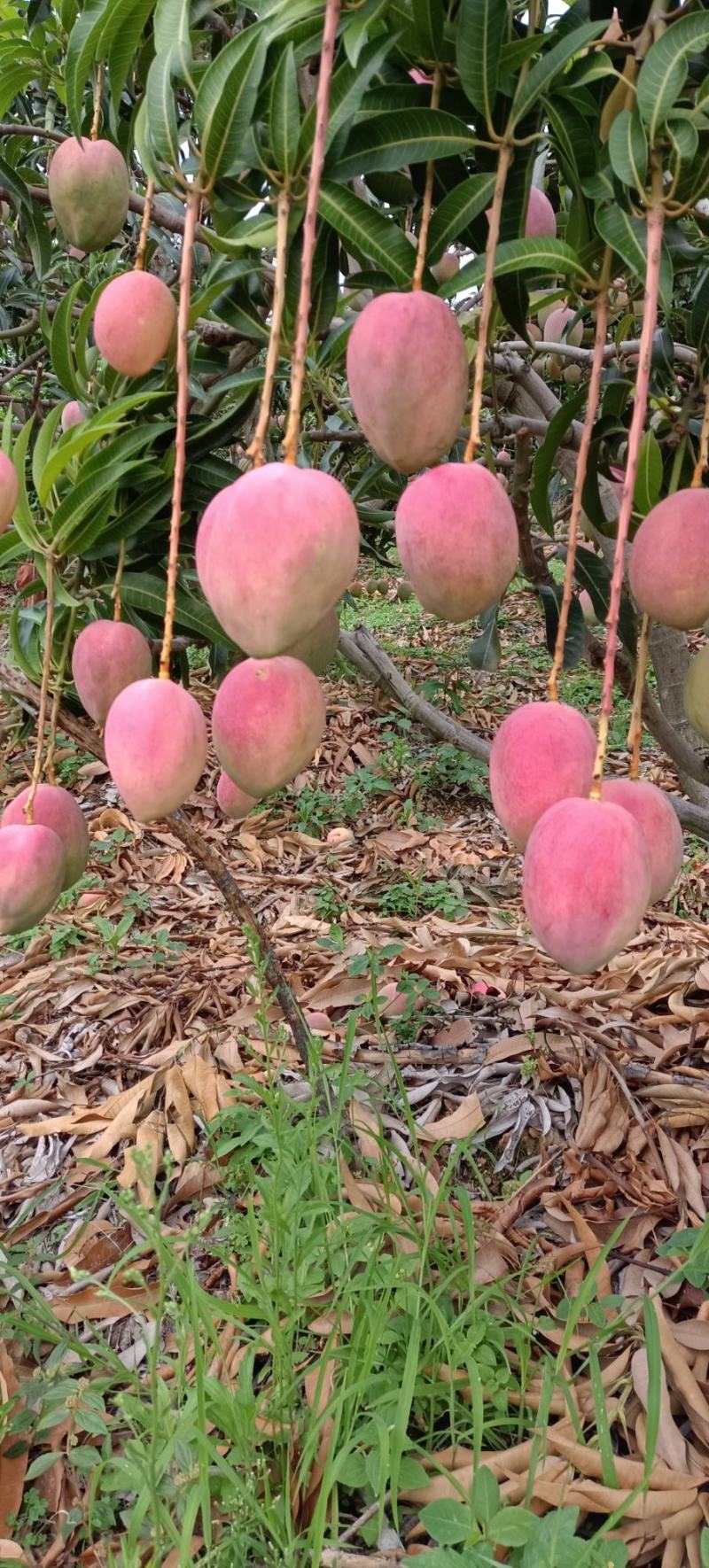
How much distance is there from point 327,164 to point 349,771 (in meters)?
2.93

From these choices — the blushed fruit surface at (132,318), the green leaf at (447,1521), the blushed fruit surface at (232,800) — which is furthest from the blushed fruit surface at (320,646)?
the green leaf at (447,1521)

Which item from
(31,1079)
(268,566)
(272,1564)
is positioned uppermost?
(268,566)

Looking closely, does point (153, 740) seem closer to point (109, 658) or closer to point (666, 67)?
point (109, 658)

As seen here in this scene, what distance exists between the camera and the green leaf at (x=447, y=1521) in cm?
92

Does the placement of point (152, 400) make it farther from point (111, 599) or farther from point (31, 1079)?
point (31, 1079)

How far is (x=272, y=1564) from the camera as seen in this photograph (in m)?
0.95

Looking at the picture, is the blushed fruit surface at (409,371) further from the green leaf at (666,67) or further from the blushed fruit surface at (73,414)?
the blushed fruit surface at (73,414)

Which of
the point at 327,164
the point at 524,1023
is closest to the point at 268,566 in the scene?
the point at 327,164

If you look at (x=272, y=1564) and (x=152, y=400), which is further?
(x=272, y=1564)

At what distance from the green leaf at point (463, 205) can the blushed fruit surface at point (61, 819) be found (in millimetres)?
437

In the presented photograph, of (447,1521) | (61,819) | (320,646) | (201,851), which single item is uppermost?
(320,646)

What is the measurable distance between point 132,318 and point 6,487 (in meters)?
0.14

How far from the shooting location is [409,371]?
0.49m

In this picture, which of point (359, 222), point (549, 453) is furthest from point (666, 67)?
point (549, 453)
